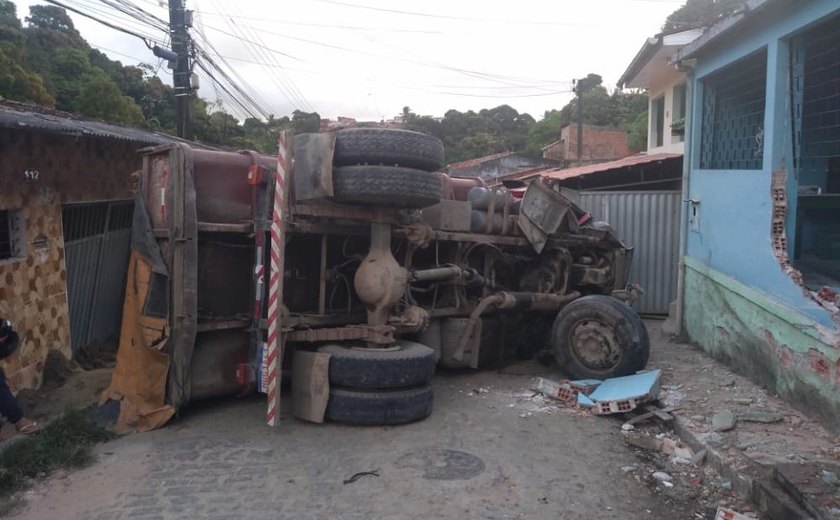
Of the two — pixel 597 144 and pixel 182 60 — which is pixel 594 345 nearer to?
pixel 182 60

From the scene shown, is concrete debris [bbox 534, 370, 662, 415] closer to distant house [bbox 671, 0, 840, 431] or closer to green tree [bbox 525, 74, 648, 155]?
distant house [bbox 671, 0, 840, 431]

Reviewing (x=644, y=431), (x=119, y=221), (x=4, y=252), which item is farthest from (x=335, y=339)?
(x=119, y=221)

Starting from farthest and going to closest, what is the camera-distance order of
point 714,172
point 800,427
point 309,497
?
point 714,172, point 800,427, point 309,497

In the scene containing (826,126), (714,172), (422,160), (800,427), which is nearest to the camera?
(800,427)

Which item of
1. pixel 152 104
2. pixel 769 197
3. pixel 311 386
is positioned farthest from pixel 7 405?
pixel 152 104

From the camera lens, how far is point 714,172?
8.12m

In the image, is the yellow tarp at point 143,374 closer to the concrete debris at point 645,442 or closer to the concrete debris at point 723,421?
the concrete debris at point 645,442

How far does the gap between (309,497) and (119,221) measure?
5.95 m

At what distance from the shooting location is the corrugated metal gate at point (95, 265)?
7629 mm

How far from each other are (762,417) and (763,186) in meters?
2.28

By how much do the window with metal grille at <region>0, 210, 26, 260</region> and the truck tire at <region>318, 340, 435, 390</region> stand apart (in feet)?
9.98

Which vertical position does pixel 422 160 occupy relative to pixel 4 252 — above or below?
above

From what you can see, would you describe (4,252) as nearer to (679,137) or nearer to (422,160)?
(422,160)

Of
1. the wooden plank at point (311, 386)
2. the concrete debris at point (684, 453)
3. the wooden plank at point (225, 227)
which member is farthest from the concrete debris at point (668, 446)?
the wooden plank at point (225, 227)
